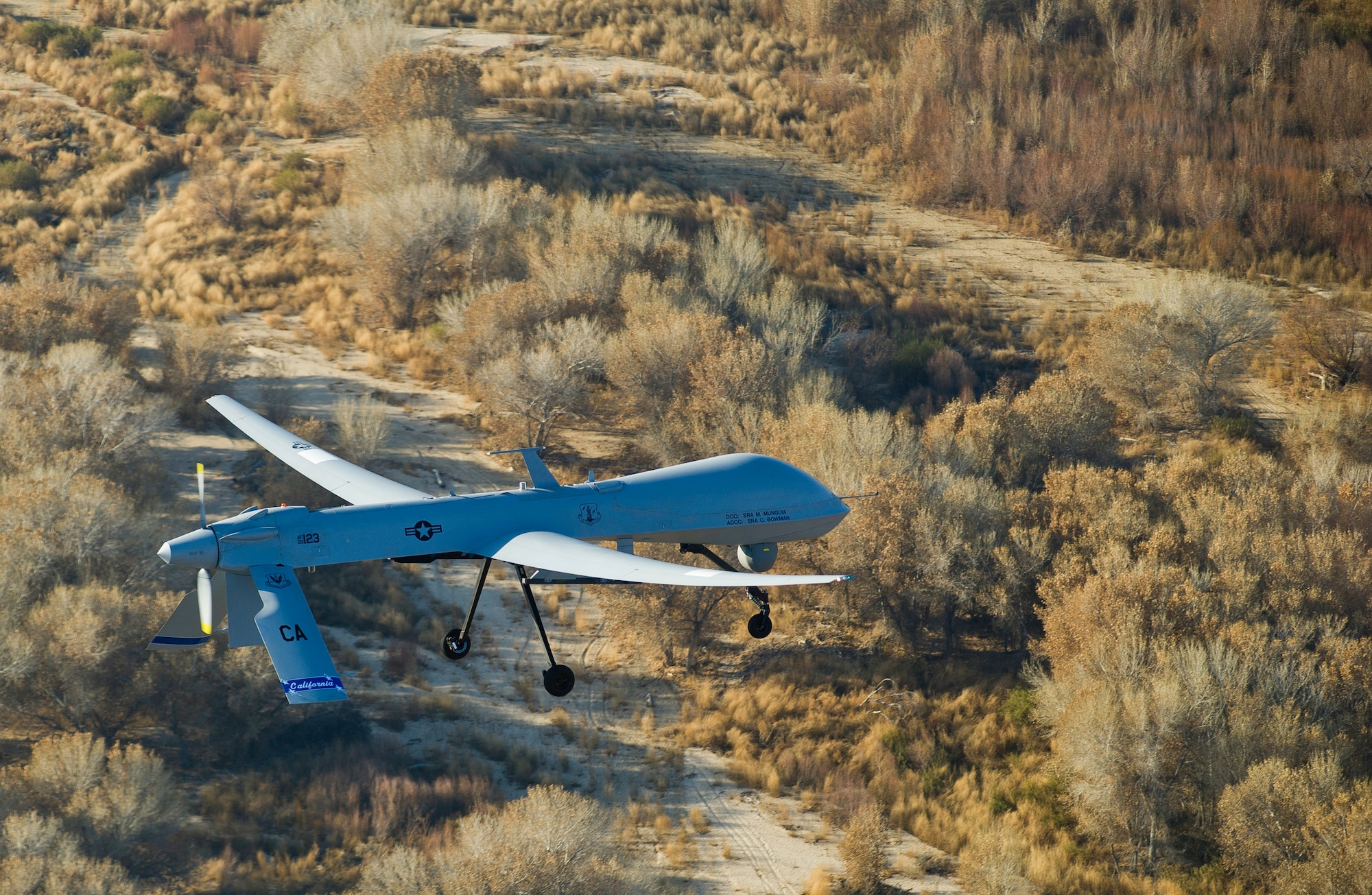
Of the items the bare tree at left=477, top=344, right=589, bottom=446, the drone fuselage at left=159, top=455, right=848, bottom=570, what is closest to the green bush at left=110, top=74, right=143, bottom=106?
the bare tree at left=477, top=344, right=589, bottom=446

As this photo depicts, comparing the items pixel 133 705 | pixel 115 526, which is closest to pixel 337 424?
pixel 115 526

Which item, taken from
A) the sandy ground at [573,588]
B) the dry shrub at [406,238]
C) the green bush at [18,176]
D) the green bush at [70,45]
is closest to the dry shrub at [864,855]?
the sandy ground at [573,588]

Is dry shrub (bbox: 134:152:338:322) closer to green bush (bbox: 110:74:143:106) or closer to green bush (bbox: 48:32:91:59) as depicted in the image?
green bush (bbox: 110:74:143:106)

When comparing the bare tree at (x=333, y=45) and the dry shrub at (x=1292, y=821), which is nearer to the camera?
the dry shrub at (x=1292, y=821)

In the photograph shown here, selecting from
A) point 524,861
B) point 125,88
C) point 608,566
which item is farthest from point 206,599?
point 125,88

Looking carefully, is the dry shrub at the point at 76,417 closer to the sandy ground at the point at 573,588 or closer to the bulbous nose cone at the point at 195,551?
the sandy ground at the point at 573,588

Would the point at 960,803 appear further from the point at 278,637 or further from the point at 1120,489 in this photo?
the point at 278,637
